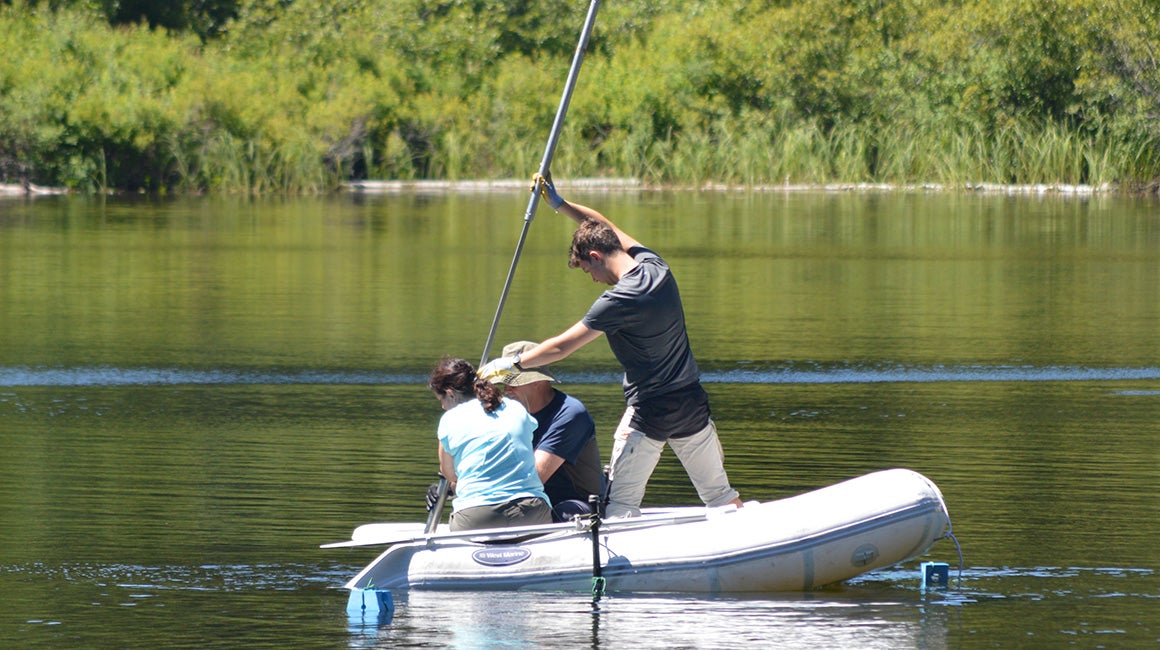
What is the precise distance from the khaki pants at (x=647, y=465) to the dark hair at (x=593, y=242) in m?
0.80

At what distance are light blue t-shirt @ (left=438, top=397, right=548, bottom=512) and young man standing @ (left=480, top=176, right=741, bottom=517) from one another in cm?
23

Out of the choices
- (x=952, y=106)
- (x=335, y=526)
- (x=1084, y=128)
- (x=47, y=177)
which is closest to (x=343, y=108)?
(x=47, y=177)

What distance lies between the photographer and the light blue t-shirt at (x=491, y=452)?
9.01 metres

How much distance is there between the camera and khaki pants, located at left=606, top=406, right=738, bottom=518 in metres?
9.43

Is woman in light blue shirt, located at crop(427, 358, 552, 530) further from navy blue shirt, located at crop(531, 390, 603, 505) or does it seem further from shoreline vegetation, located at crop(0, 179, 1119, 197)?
shoreline vegetation, located at crop(0, 179, 1119, 197)

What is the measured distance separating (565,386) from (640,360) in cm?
704

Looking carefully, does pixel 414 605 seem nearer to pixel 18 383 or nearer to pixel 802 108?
pixel 18 383

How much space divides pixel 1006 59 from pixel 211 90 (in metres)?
21.0

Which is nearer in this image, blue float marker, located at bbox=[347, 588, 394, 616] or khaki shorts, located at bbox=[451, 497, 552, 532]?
blue float marker, located at bbox=[347, 588, 394, 616]

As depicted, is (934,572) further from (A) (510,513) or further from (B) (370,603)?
(B) (370,603)

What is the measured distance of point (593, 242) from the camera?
9.11 metres

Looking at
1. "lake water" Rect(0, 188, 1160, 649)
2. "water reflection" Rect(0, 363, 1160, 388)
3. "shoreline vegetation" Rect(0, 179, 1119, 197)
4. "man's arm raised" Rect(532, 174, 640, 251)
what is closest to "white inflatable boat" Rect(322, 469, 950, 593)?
"lake water" Rect(0, 188, 1160, 649)

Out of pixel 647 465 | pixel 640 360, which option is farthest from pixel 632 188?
pixel 640 360

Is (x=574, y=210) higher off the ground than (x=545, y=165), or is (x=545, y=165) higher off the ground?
(x=545, y=165)
